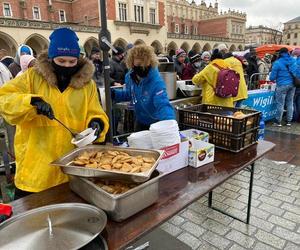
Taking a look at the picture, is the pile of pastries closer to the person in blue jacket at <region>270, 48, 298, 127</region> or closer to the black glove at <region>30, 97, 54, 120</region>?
the black glove at <region>30, 97, 54, 120</region>

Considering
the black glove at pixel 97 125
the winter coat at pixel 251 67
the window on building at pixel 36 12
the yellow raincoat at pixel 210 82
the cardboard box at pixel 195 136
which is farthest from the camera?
the window on building at pixel 36 12

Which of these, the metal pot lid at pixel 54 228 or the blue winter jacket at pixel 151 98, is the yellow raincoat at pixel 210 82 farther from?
the metal pot lid at pixel 54 228

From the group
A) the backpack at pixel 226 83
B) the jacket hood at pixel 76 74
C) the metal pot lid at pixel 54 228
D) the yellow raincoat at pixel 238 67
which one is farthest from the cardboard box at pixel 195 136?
the yellow raincoat at pixel 238 67

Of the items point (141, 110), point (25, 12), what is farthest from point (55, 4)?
point (141, 110)

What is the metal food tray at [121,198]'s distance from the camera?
4.07ft

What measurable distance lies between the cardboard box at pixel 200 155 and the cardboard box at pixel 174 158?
0.04 meters

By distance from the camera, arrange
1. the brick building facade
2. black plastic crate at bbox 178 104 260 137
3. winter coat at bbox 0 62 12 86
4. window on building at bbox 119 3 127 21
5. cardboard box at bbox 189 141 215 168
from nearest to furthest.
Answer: cardboard box at bbox 189 141 215 168
black plastic crate at bbox 178 104 260 137
winter coat at bbox 0 62 12 86
the brick building facade
window on building at bbox 119 3 127 21

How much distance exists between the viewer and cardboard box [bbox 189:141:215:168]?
76.8 inches

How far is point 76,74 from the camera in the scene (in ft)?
5.95

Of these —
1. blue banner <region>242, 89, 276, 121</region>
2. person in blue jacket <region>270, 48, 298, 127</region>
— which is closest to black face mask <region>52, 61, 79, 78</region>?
blue banner <region>242, 89, 276, 121</region>

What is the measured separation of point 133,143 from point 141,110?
1.06m

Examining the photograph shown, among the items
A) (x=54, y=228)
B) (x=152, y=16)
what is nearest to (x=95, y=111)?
(x=54, y=228)

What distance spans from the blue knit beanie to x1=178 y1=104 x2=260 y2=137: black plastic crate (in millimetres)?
1306

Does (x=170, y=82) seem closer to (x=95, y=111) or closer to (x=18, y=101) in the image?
(x=95, y=111)
